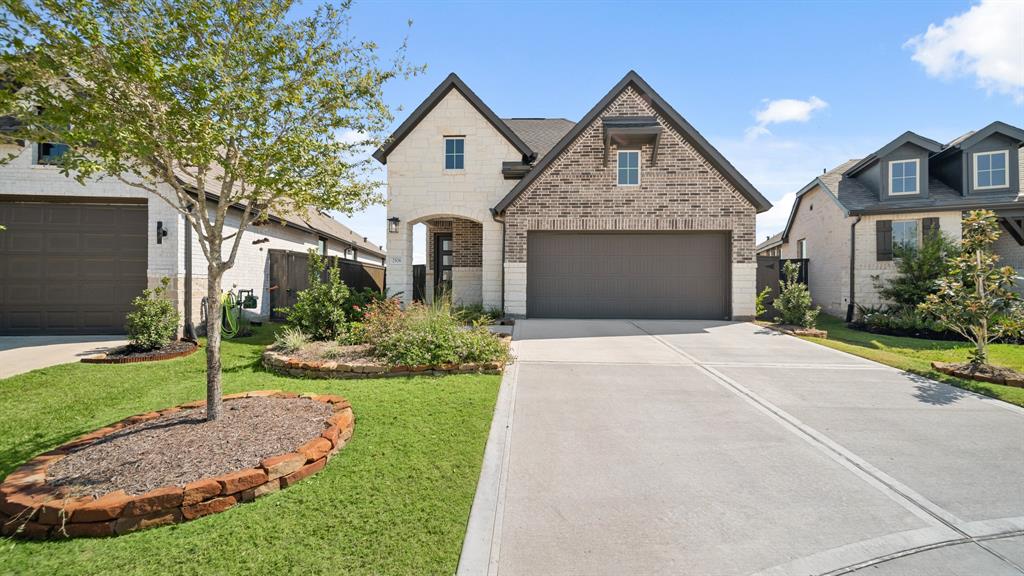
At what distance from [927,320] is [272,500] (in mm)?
15384

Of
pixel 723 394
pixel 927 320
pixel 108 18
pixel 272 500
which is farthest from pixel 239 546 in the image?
pixel 927 320

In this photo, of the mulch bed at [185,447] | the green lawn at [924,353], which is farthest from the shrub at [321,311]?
the green lawn at [924,353]

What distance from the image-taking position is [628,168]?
1139cm

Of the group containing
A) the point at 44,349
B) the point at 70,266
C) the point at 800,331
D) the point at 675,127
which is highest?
the point at 675,127

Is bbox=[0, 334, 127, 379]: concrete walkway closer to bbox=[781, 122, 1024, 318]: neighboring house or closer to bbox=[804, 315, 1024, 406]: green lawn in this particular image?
bbox=[804, 315, 1024, 406]: green lawn

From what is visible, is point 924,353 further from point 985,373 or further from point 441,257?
point 441,257

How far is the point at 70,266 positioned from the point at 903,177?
78.8 ft

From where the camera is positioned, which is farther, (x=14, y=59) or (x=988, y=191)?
(x=988, y=191)

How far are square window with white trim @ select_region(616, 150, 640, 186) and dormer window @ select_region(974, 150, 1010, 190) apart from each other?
11.7 metres

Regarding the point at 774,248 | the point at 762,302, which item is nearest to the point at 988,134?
the point at 762,302

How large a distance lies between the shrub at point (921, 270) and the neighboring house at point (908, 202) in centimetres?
92

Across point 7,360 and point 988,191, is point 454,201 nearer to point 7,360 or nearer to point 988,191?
point 7,360

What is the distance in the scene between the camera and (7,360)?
22.8 ft

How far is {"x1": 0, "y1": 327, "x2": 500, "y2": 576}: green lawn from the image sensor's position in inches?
93.6
